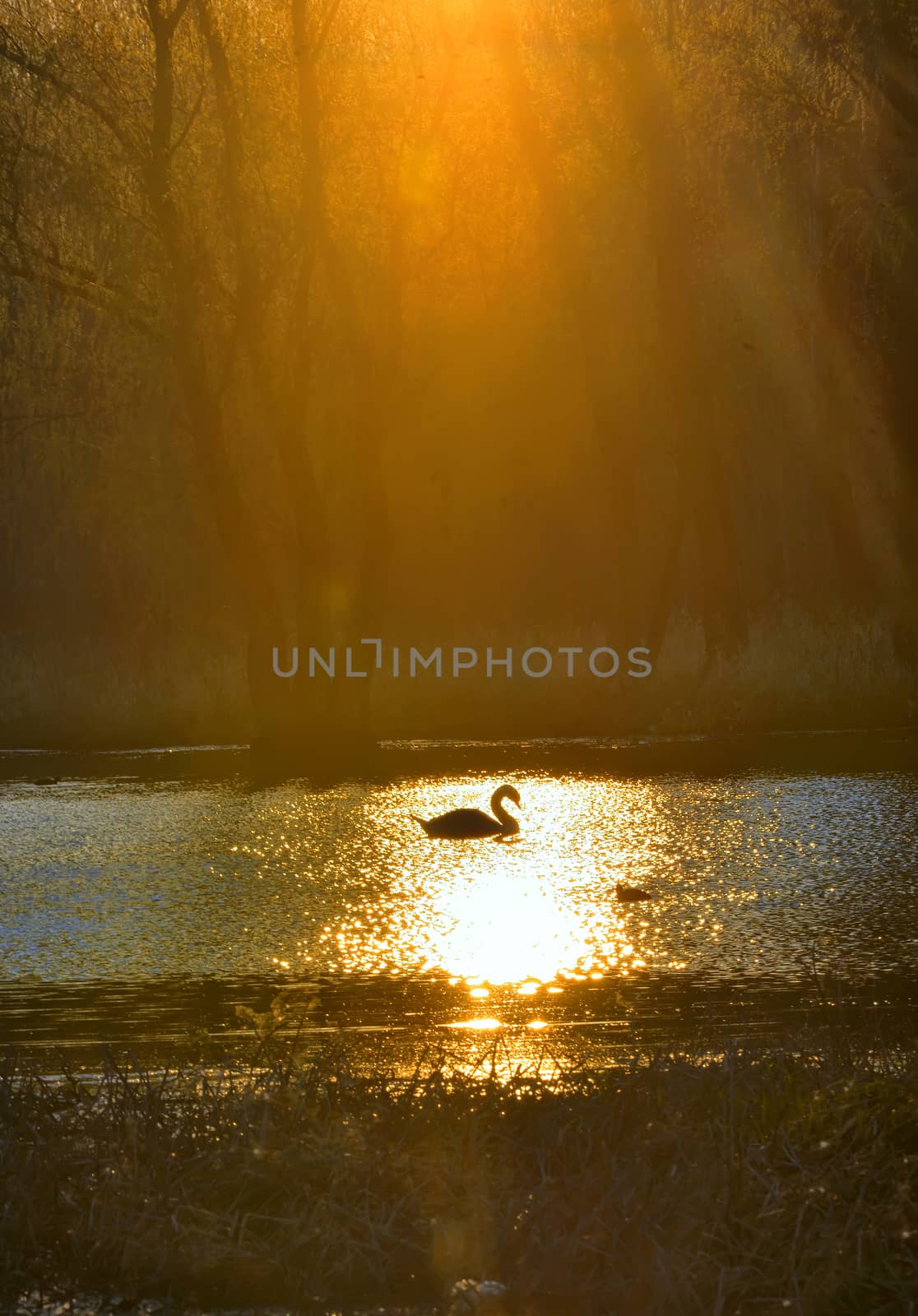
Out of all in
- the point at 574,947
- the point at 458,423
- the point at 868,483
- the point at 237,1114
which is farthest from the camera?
the point at 458,423

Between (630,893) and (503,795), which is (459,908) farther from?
(503,795)

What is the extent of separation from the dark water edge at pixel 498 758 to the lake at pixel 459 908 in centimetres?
22

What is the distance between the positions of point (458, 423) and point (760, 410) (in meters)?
4.84

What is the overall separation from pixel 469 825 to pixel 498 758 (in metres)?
5.27

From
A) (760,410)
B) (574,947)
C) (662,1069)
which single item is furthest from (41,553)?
(662,1069)

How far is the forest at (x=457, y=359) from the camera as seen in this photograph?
2022cm

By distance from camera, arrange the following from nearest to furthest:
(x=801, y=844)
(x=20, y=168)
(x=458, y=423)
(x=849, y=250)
Answer: (x=801, y=844), (x=20, y=168), (x=849, y=250), (x=458, y=423)

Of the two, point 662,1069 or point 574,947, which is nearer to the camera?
point 662,1069

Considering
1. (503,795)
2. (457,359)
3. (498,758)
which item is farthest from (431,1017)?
(457,359)

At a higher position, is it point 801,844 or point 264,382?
point 264,382

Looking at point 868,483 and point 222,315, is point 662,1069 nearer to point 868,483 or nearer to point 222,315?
point 222,315

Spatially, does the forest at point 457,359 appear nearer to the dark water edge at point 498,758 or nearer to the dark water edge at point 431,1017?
the dark water edge at point 498,758

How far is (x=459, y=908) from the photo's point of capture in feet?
31.2

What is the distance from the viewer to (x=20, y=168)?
2050 cm
